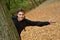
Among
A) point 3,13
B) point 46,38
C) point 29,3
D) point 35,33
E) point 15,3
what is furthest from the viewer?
point 29,3

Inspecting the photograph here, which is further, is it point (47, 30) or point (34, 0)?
point (34, 0)

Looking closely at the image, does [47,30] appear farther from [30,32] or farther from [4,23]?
[4,23]

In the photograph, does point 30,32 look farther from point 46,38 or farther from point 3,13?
point 3,13

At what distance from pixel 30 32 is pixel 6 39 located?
9.44 meters

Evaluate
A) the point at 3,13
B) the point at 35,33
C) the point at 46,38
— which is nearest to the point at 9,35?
the point at 3,13

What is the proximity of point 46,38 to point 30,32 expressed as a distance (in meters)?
2.42

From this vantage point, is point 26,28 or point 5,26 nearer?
point 5,26

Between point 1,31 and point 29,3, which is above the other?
A: point 1,31

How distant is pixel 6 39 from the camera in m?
4.96

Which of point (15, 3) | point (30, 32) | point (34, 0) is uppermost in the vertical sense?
point (30, 32)

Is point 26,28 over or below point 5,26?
below

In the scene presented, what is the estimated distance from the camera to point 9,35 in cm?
498

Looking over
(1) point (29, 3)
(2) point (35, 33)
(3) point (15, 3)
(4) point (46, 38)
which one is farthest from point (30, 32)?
(1) point (29, 3)

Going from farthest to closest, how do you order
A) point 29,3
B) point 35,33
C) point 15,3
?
point 29,3 < point 15,3 < point 35,33
